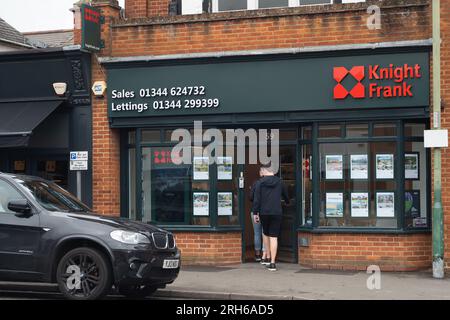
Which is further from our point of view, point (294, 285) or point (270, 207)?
point (270, 207)

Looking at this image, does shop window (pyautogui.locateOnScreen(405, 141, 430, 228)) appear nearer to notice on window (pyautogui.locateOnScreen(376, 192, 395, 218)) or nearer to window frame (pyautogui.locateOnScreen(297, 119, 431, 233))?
window frame (pyautogui.locateOnScreen(297, 119, 431, 233))

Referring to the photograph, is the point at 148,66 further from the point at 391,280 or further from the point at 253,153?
the point at 391,280

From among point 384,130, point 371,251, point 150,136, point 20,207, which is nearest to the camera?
point 20,207

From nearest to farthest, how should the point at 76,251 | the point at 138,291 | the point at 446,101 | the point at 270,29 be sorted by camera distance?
the point at 76,251, the point at 138,291, the point at 446,101, the point at 270,29

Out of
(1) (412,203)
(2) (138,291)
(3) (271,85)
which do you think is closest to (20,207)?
(2) (138,291)

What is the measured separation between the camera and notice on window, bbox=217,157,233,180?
44.9 ft

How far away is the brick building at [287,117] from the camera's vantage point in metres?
12.5

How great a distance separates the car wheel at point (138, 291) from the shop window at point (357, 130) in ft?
16.0

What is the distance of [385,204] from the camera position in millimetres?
12641

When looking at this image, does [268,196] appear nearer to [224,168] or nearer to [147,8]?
[224,168]

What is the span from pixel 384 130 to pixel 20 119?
23.9ft

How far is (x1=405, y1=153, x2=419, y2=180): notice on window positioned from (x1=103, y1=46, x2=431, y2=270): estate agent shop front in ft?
0.09

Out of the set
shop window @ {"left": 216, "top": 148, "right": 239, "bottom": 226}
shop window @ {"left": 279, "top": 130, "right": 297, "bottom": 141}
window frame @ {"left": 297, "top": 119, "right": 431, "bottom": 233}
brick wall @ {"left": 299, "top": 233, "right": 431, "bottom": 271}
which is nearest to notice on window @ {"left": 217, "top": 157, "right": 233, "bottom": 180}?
shop window @ {"left": 216, "top": 148, "right": 239, "bottom": 226}

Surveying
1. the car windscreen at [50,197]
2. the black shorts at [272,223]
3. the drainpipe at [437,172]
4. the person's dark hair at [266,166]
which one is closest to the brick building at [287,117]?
the person's dark hair at [266,166]
